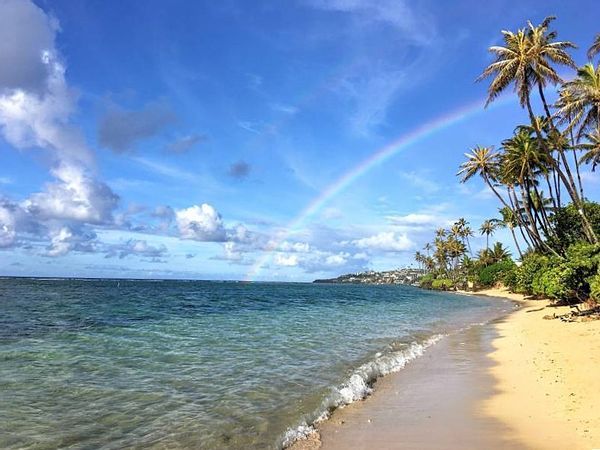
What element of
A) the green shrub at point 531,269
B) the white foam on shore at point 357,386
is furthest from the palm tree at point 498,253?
the white foam on shore at point 357,386

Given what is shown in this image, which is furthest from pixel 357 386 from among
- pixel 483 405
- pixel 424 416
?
pixel 483 405

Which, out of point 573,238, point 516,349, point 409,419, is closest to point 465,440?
point 409,419

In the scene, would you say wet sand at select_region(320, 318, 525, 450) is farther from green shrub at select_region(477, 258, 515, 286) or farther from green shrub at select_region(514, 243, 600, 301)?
green shrub at select_region(477, 258, 515, 286)

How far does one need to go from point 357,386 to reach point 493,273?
4144 inches

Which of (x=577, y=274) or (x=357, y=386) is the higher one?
(x=577, y=274)

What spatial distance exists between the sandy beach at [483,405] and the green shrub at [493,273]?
90.9 meters

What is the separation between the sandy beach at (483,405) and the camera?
7.89 meters

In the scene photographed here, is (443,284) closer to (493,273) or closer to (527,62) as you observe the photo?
(493,273)

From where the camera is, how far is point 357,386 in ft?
39.4

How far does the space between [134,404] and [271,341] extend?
10.6 m

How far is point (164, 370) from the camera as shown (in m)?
14.0

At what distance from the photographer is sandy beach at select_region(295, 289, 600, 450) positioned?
7895 mm

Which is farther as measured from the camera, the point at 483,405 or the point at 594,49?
the point at 594,49

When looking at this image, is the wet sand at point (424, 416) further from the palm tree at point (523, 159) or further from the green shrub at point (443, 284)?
the green shrub at point (443, 284)
